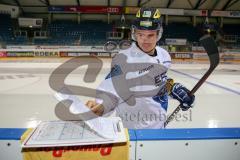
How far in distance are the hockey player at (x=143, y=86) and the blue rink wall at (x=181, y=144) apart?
608mm

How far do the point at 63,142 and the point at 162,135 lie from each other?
1.56 feet

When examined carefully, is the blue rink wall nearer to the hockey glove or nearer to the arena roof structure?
the hockey glove

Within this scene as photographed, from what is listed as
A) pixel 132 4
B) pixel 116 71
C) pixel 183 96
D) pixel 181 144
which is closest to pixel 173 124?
pixel 183 96

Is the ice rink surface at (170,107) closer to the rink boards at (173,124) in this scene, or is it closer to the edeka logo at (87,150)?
the rink boards at (173,124)

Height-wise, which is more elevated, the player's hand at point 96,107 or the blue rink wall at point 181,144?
the player's hand at point 96,107

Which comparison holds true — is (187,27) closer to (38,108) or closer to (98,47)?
(98,47)

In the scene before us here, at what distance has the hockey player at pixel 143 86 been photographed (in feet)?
6.50

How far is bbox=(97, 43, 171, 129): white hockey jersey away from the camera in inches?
78.5

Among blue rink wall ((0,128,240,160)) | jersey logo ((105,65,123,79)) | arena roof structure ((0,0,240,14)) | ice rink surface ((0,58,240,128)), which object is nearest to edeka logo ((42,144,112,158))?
blue rink wall ((0,128,240,160))

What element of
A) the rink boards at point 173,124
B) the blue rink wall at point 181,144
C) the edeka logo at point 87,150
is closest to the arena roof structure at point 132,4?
the rink boards at point 173,124

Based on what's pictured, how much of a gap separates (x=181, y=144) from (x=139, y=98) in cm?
81

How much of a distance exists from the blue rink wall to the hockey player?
23.9 inches

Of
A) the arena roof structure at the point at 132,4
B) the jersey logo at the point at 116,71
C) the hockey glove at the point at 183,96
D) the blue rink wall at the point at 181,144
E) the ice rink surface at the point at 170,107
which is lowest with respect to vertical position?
the ice rink surface at the point at 170,107

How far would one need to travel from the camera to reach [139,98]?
6.91 ft
